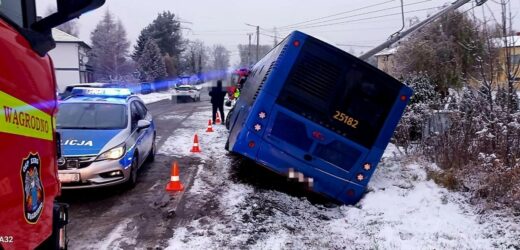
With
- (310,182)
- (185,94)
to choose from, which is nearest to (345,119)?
(310,182)

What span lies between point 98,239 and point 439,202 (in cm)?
482

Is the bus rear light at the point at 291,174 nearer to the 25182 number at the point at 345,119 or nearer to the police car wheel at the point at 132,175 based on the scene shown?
the 25182 number at the point at 345,119

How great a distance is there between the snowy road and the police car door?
50cm

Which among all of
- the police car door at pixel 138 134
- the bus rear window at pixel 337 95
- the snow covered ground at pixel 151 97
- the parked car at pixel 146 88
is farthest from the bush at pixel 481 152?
the parked car at pixel 146 88

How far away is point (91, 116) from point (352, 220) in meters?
5.01

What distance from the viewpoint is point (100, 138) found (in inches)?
304

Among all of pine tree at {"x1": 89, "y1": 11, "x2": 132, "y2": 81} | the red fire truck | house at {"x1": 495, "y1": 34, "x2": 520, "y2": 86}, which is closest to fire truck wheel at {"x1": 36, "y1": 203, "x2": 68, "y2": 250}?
the red fire truck

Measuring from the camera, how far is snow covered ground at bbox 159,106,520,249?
5.70 m

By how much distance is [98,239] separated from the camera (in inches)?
223

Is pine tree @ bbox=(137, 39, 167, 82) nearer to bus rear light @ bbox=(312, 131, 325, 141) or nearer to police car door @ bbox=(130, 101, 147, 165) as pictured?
police car door @ bbox=(130, 101, 147, 165)

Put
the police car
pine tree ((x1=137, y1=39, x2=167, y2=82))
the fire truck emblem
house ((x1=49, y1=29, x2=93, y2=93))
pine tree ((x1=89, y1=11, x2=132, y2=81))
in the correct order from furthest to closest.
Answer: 1. pine tree ((x1=89, y1=11, x2=132, y2=81))
2. pine tree ((x1=137, y1=39, x2=167, y2=82))
3. house ((x1=49, y1=29, x2=93, y2=93))
4. the police car
5. the fire truck emblem

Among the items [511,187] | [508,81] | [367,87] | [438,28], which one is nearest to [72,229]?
[367,87]

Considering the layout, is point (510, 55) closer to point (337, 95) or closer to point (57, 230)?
point (337, 95)

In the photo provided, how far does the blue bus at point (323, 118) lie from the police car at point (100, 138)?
207 centimetres
